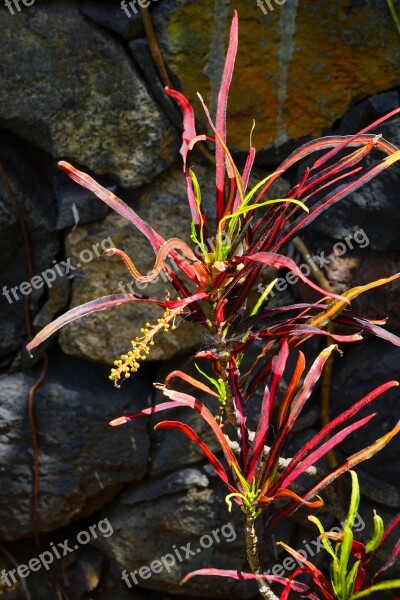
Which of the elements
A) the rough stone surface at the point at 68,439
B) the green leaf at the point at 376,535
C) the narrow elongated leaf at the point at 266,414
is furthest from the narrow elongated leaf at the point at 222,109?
the rough stone surface at the point at 68,439

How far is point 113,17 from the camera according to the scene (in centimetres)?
158

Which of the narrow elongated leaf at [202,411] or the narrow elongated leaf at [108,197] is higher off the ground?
the narrow elongated leaf at [108,197]

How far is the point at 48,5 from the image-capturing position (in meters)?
1.59

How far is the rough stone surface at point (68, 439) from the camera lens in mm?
1829

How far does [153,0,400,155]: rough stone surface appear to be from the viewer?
1.58 m

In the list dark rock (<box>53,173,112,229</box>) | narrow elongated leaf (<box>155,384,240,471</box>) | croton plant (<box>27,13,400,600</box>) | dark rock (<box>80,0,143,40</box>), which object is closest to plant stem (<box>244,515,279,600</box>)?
croton plant (<box>27,13,400,600</box>)

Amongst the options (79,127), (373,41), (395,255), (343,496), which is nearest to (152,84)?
(79,127)

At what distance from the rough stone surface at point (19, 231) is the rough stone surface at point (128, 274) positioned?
0.23 feet

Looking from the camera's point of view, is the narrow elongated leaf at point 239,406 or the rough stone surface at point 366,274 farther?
the rough stone surface at point 366,274

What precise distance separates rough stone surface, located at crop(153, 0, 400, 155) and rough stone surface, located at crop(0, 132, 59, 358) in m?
0.41

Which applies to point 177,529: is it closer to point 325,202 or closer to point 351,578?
point 351,578

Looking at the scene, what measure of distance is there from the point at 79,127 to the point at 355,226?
654 mm

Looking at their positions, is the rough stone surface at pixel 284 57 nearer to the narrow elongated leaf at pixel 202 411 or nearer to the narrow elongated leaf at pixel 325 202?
the narrow elongated leaf at pixel 325 202

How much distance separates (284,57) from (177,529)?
1.16 meters
